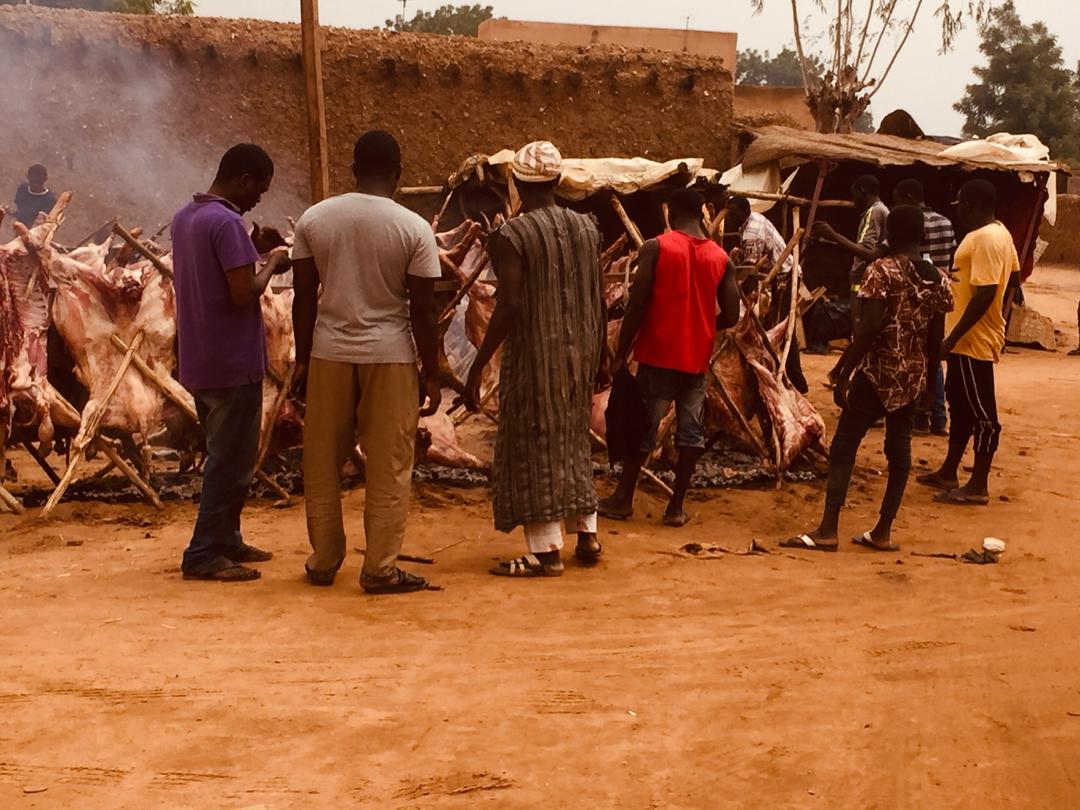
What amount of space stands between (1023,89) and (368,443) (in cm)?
3654

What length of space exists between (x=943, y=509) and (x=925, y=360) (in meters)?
1.56

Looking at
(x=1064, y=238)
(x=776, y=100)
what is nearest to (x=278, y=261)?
(x=776, y=100)

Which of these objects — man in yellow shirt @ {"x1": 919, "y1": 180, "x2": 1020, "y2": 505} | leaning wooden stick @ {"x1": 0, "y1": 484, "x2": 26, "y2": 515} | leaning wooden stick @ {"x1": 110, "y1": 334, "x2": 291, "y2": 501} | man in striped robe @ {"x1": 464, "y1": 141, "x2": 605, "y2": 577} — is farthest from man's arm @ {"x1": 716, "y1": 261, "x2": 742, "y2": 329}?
leaning wooden stick @ {"x1": 0, "y1": 484, "x2": 26, "y2": 515}

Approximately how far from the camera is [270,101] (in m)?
13.6

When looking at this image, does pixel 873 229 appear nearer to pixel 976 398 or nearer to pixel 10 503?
pixel 976 398

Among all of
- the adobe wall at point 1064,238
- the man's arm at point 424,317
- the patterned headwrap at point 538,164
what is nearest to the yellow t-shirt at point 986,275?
the patterned headwrap at point 538,164

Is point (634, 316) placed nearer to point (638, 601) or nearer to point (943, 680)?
point (638, 601)

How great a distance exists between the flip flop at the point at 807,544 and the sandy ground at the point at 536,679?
0.43 feet

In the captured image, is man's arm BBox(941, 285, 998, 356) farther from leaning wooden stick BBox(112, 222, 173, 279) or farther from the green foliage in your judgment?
the green foliage

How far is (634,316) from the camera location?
6234 millimetres

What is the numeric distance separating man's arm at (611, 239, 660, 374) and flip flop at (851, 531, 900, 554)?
158 cm

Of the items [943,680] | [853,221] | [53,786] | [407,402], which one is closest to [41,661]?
[53,786]

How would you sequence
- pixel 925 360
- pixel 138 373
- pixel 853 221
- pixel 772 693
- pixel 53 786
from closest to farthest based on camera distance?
pixel 53 786
pixel 772 693
pixel 925 360
pixel 138 373
pixel 853 221

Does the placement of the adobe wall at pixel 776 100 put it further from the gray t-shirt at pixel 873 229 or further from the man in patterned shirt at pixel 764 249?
the gray t-shirt at pixel 873 229
